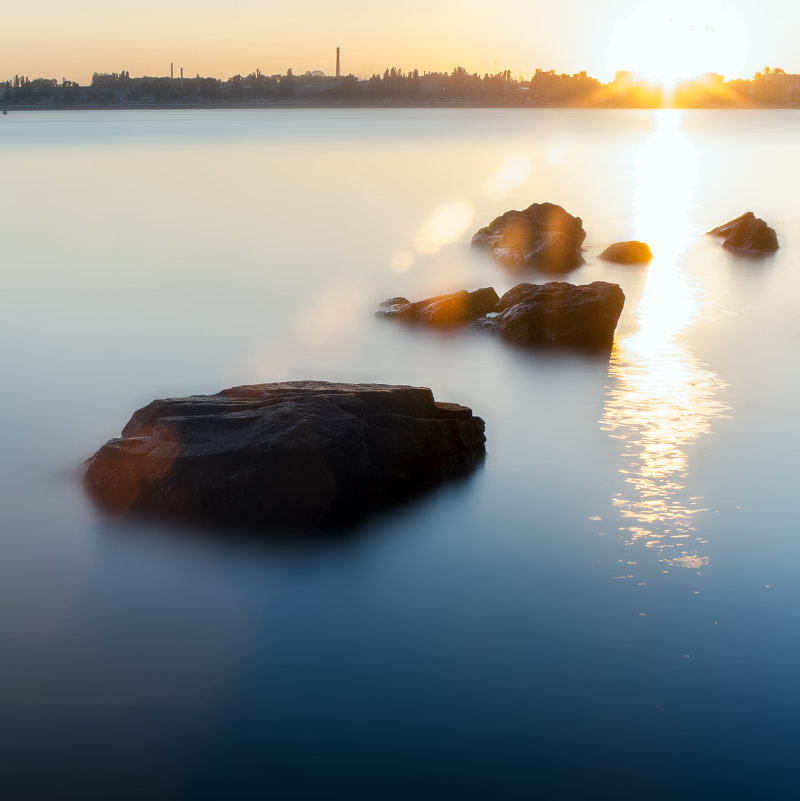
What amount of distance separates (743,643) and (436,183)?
144ft

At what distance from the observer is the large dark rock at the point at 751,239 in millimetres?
25891

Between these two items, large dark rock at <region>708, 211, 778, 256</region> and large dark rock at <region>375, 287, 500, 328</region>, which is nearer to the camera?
large dark rock at <region>375, 287, 500, 328</region>

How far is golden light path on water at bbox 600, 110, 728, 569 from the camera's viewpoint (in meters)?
8.56

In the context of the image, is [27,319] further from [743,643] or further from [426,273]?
[743,643]

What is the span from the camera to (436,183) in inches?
1932

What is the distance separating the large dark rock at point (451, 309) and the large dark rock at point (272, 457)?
7.05 metres

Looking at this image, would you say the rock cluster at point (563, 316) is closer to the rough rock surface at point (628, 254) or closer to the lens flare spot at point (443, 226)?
the rough rock surface at point (628, 254)

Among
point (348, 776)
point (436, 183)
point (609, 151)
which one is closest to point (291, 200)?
point (436, 183)

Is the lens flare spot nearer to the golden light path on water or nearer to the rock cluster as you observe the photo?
the golden light path on water

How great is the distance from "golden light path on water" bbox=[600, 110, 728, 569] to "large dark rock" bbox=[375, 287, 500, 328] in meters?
2.28

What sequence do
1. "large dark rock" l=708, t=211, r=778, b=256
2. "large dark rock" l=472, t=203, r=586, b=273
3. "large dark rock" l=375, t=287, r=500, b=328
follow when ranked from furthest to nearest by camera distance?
1. "large dark rock" l=708, t=211, r=778, b=256
2. "large dark rock" l=472, t=203, r=586, b=273
3. "large dark rock" l=375, t=287, r=500, b=328

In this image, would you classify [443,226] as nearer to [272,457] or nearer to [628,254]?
[628,254]

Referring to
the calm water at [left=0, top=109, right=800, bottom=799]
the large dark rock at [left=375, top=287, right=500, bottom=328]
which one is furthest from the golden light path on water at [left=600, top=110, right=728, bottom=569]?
the large dark rock at [left=375, top=287, right=500, bottom=328]

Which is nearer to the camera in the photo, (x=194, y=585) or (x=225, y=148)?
(x=194, y=585)
